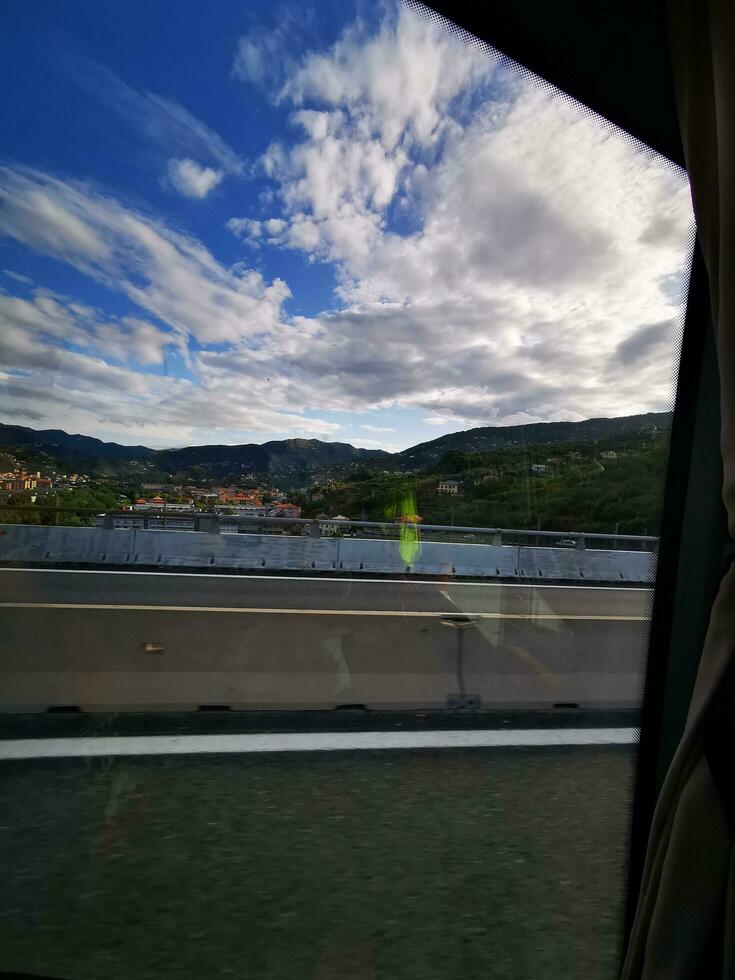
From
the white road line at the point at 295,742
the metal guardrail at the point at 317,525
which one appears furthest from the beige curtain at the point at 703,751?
the white road line at the point at 295,742

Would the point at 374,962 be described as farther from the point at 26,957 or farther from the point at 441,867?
the point at 26,957

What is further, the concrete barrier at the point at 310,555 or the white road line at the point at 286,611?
the white road line at the point at 286,611

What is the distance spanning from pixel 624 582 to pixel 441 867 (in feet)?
4.23

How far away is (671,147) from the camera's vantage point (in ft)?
5.82

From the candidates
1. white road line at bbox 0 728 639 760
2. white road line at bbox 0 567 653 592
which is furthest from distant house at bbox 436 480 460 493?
white road line at bbox 0 728 639 760

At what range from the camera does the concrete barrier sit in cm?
243

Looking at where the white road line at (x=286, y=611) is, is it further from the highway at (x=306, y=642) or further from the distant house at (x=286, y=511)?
the distant house at (x=286, y=511)

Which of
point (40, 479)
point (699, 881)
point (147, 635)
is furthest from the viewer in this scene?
point (147, 635)

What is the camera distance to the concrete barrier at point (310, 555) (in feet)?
7.98

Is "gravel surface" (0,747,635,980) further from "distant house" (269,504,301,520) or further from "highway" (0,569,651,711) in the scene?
"distant house" (269,504,301,520)

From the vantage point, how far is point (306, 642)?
4.25m

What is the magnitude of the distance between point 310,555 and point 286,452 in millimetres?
1799

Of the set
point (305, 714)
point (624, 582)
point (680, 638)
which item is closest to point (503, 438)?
point (624, 582)

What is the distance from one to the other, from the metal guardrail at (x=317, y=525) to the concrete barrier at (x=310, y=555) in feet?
0.33
